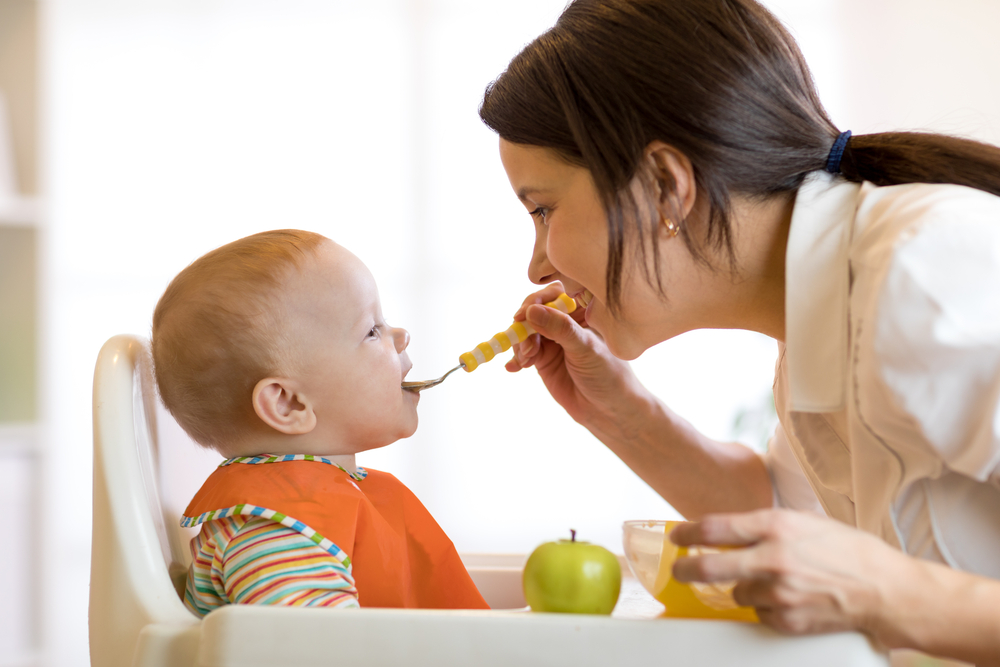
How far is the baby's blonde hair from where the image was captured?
938mm

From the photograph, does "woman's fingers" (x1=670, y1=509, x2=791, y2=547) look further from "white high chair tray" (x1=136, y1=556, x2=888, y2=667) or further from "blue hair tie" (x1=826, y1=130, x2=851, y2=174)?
"blue hair tie" (x1=826, y1=130, x2=851, y2=174)

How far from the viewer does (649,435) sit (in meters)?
1.34

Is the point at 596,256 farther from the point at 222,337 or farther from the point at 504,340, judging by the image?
the point at 222,337

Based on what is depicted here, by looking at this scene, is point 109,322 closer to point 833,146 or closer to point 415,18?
point 415,18

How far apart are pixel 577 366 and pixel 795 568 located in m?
0.73

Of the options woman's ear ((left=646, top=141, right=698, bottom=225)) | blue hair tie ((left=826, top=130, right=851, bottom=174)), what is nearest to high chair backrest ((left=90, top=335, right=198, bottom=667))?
woman's ear ((left=646, top=141, right=698, bottom=225))

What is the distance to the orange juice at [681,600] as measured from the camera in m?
0.68

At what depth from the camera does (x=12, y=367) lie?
6.37 ft

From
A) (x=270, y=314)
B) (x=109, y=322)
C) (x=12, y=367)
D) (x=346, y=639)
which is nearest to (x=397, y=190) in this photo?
(x=109, y=322)

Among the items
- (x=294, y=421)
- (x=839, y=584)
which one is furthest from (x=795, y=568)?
(x=294, y=421)

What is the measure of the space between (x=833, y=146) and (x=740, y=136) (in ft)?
0.48

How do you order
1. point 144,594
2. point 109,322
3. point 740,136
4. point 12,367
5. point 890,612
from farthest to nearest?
point 109,322 → point 12,367 → point 740,136 → point 144,594 → point 890,612

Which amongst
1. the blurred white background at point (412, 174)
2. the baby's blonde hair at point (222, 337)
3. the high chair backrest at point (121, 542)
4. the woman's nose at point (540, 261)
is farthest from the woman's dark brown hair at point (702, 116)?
the blurred white background at point (412, 174)

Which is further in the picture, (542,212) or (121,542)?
(542,212)
